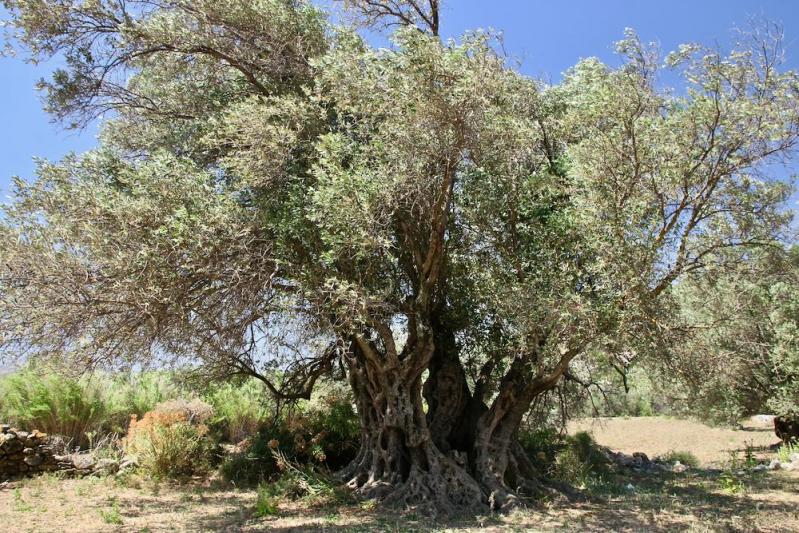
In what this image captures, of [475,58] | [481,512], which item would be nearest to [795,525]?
[481,512]

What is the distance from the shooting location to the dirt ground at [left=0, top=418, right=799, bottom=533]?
8586mm

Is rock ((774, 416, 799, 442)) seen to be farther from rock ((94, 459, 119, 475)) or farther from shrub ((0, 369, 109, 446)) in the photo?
shrub ((0, 369, 109, 446))

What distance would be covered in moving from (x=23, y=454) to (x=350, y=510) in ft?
25.4

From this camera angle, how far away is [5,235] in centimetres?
805

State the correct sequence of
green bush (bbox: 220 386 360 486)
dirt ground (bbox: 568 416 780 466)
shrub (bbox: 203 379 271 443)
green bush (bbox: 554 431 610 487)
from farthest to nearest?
dirt ground (bbox: 568 416 780 466)
shrub (bbox: 203 379 271 443)
green bush (bbox: 554 431 610 487)
green bush (bbox: 220 386 360 486)

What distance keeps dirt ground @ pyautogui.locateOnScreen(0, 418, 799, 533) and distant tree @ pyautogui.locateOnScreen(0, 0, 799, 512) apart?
0.96 m

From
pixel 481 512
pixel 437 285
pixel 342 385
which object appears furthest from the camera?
pixel 342 385

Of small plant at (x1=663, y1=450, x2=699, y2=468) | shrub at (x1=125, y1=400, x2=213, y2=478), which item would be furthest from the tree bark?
small plant at (x1=663, y1=450, x2=699, y2=468)

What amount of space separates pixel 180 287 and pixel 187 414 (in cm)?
757

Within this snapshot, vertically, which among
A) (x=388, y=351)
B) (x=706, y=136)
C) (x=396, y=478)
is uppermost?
(x=706, y=136)

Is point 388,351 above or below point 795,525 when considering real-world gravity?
above

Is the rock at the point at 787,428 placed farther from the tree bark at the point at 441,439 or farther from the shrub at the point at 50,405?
the shrub at the point at 50,405

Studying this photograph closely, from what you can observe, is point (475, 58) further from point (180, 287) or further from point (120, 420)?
point (120, 420)

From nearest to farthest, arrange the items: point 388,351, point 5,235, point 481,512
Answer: point 5,235 → point 481,512 → point 388,351
